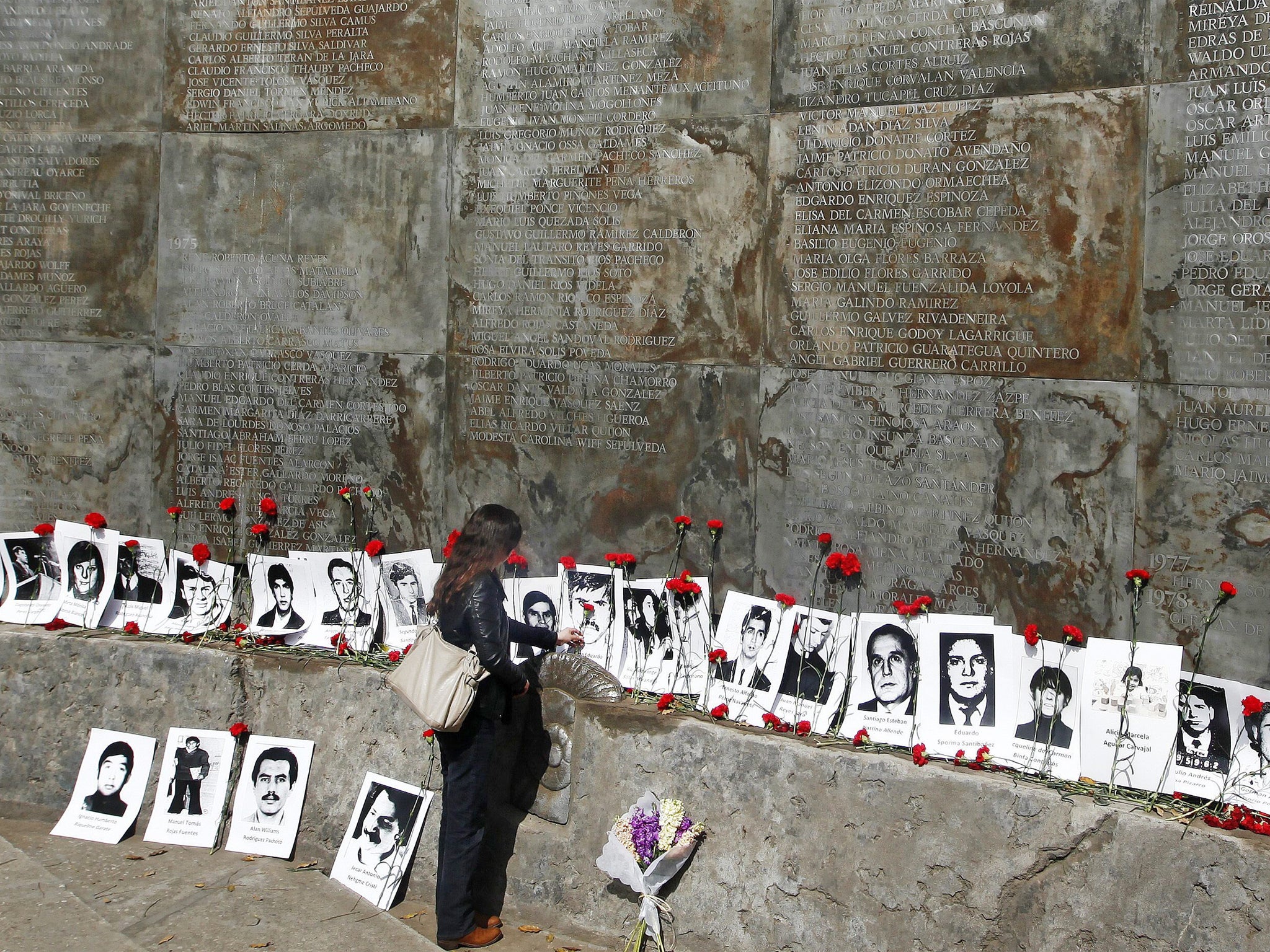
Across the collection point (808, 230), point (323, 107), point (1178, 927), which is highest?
point (323, 107)

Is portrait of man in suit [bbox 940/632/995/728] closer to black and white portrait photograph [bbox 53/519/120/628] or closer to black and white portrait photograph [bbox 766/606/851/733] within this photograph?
black and white portrait photograph [bbox 766/606/851/733]

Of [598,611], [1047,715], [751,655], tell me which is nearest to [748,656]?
[751,655]

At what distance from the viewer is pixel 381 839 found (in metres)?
5.18

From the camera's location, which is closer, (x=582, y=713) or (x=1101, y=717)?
(x=1101, y=717)

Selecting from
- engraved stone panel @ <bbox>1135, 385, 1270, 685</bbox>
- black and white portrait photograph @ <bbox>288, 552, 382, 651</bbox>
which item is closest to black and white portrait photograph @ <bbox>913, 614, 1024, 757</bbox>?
engraved stone panel @ <bbox>1135, 385, 1270, 685</bbox>

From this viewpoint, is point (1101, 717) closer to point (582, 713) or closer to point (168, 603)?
point (582, 713)

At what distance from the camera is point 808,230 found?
5.08 metres

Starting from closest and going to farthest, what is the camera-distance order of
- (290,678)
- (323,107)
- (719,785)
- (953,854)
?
(953,854)
(719,785)
(290,678)
(323,107)

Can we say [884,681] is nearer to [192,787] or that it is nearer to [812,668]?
[812,668]

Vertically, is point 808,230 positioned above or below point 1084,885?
above

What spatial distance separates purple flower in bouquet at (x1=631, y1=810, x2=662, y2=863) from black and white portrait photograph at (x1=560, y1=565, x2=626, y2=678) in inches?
34.5

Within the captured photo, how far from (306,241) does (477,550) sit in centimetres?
253

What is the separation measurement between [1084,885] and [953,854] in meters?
0.48

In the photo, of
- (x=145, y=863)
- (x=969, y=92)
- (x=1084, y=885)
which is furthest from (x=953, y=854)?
(x=145, y=863)
